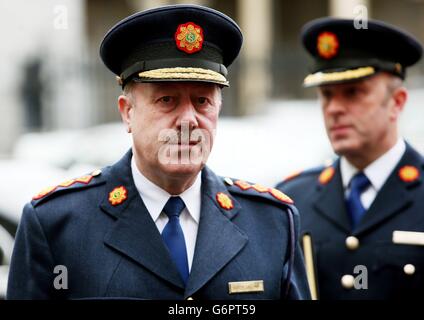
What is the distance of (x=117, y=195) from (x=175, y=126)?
38 centimetres

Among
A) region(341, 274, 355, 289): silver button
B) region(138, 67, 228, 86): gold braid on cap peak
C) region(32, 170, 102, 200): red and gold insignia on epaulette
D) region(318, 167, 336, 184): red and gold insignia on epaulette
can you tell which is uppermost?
region(138, 67, 228, 86): gold braid on cap peak

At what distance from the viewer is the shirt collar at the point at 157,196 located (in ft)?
9.97

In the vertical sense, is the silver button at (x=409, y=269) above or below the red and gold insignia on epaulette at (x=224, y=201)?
below

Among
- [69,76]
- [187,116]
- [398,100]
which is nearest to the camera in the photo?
[187,116]

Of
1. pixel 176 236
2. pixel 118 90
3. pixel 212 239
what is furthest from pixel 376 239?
pixel 118 90

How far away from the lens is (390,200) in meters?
4.06

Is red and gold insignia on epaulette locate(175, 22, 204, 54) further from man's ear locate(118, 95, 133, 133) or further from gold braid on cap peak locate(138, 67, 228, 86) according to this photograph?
man's ear locate(118, 95, 133, 133)

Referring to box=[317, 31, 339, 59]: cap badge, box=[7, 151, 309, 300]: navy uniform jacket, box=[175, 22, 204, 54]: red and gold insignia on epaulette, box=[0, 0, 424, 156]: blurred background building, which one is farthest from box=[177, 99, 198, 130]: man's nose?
box=[0, 0, 424, 156]: blurred background building

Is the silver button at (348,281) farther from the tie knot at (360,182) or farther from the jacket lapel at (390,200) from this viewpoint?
the tie knot at (360,182)

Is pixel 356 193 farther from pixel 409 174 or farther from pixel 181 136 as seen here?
pixel 181 136

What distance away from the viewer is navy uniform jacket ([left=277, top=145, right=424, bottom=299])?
388 centimetres

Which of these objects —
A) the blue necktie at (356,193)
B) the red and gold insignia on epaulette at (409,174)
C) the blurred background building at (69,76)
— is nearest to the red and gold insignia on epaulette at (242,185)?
the blue necktie at (356,193)

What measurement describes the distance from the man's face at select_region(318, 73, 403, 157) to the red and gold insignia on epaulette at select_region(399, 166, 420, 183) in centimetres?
17
